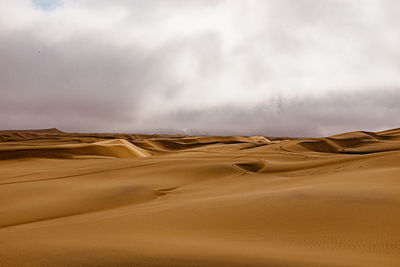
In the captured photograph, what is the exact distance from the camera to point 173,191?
6.52 metres

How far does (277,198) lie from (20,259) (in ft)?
10.1

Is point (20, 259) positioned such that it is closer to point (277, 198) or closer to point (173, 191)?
point (277, 198)

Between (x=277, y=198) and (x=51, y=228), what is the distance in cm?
273

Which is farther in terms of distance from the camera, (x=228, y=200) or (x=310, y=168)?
(x=310, y=168)

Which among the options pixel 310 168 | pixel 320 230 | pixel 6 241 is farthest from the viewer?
pixel 310 168

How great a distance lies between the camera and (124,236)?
10.6 feet

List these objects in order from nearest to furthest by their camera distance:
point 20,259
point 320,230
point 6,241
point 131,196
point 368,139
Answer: point 20,259 < point 6,241 < point 320,230 < point 131,196 < point 368,139

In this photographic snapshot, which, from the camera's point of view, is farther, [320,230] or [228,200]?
[228,200]

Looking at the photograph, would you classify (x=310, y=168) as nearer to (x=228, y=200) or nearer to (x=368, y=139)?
(x=228, y=200)

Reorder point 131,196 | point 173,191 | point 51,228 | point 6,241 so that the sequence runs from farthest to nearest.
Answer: point 173,191
point 131,196
point 51,228
point 6,241

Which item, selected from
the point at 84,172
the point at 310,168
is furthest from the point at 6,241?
the point at 310,168

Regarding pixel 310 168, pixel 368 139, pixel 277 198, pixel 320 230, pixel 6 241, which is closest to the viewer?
pixel 6 241

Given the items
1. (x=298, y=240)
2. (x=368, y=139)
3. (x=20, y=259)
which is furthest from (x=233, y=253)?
(x=368, y=139)

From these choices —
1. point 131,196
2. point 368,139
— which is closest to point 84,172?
point 131,196
